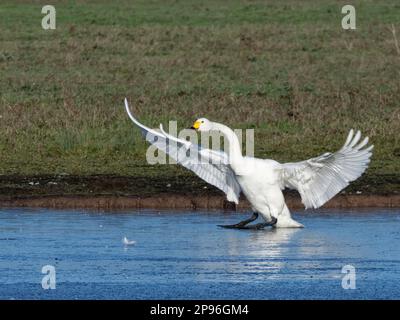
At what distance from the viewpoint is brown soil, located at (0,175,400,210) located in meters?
13.8

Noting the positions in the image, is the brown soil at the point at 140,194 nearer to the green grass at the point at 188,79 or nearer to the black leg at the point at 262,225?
the green grass at the point at 188,79

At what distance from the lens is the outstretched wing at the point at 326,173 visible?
11898 mm

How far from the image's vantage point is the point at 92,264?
34.3 ft

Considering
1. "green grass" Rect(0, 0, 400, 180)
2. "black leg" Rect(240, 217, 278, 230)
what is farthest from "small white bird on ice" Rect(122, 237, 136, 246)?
"green grass" Rect(0, 0, 400, 180)

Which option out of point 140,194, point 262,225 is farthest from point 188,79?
point 262,225

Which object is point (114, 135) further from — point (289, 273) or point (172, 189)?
point (289, 273)

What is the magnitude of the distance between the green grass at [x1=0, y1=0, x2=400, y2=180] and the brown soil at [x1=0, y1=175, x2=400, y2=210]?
0.85m

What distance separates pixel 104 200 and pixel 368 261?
163 inches

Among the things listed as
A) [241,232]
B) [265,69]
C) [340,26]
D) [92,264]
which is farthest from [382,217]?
[340,26]

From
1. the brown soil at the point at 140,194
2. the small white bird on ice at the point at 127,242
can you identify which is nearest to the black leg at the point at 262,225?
the brown soil at the point at 140,194

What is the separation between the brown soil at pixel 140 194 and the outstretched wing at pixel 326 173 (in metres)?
1.58

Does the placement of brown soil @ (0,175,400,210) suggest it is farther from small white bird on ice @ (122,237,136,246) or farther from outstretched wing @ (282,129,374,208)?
small white bird on ice @ (122,237,136,246)

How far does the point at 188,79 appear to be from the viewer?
2466cm
